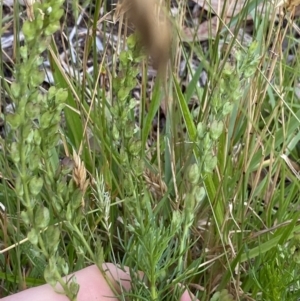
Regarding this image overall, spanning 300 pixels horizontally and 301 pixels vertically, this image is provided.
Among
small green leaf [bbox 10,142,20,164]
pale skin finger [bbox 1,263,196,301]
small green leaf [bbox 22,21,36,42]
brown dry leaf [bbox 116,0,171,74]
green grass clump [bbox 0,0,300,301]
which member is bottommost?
pale skin finger [bbox 1,263,196,301]

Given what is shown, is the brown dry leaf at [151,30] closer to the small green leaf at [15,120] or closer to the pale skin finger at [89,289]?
the small green leaf at [15,120]


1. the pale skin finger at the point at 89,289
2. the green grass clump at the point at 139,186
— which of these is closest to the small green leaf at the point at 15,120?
the green grass clump at the point at 139,186

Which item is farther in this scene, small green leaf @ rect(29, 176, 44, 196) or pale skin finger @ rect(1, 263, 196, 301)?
pale skin finger @ rect(1, 263, 196, 301)

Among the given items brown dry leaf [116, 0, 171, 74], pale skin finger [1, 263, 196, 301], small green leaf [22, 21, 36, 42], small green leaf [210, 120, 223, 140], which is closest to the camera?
brown dry leaf [116, 0, 171, 74]

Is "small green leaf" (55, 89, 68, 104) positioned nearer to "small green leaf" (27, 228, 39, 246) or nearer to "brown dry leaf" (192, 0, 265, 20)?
"small green leaf" (27, 228, 39, 246)

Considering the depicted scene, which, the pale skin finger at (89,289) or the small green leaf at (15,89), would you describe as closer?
the small green leaf at (15,89)

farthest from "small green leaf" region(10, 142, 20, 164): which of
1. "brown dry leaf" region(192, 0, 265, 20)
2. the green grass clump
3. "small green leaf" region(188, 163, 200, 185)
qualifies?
"brown dry leaf" region(192, 0, 265, 20)

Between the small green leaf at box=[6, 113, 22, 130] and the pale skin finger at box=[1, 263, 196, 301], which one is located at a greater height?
the small green leaf at box=[6, 113, 22, 130]

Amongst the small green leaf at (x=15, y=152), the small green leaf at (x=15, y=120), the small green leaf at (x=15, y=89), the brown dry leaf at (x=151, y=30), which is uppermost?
the brown dry leaf at (x=151, y=30)
